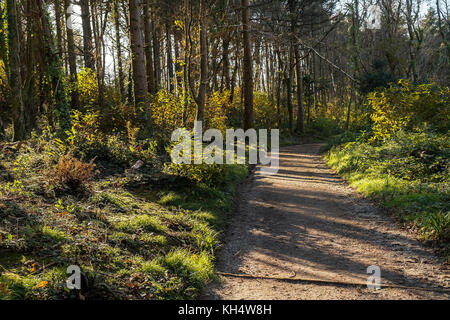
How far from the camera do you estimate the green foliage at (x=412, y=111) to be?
1005 cm

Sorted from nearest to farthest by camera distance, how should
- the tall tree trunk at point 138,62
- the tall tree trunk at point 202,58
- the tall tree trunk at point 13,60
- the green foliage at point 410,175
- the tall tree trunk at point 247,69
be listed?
1. the green foliage at point 410,175
2. the tall tree trunk at point 13,60
3. the tall tree trunk at point 202,58
4. the tall tree trunk at point 138,62
5. the tall tree trunk at point 247,69

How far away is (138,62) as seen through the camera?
10.8m

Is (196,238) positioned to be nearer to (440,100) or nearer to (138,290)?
(138,290)

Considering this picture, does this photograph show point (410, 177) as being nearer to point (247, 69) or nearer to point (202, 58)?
point (202, 58)

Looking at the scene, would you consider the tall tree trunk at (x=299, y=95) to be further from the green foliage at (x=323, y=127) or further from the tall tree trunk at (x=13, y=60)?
the tall tree trunk at (x=13, y=60)

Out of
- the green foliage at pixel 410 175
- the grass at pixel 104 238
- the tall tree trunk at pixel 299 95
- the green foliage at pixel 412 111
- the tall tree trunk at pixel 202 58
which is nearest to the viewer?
the grass at pixel 104 238

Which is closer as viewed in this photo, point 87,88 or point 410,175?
point 410,175

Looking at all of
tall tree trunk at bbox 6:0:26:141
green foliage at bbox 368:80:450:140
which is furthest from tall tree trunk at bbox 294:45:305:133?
tall tree trunk at bbox 6:0:26:141

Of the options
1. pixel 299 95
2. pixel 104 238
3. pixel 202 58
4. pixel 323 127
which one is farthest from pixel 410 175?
pixel 323 127

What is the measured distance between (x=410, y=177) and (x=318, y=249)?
12.9 feet

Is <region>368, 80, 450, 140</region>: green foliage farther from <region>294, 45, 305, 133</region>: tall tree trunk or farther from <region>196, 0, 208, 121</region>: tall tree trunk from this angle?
<region>294, 45, 305, 133</region>: tall tree trunk

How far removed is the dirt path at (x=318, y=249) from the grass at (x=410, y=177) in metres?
0.32

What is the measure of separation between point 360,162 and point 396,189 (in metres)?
2.81

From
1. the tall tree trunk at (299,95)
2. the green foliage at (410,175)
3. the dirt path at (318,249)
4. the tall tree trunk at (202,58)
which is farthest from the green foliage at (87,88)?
the tall tree trunk at (299,95)
